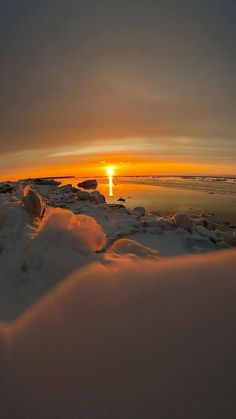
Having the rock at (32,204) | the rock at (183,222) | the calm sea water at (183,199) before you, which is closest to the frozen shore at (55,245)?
the rock at (32,204)

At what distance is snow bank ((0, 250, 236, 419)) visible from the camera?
116cm

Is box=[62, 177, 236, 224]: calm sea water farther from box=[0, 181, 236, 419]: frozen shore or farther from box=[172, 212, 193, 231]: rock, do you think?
box=[0, 181, 236, 419]: frozen shore

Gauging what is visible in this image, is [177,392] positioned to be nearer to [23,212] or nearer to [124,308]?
[124,308]

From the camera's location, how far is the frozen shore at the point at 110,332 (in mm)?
1177

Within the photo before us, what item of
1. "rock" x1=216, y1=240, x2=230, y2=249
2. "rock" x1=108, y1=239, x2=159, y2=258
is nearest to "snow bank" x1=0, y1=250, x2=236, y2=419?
"rock" x1=108, y1=239, x2=159, y2=258

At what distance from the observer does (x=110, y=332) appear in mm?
1545

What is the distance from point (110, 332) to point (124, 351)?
161 mm

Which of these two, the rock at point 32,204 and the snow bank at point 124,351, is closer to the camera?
the snow bank at point 124,351

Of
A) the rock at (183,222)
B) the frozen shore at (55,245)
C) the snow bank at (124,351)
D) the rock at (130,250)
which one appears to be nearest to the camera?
the snow bank at (124,351)

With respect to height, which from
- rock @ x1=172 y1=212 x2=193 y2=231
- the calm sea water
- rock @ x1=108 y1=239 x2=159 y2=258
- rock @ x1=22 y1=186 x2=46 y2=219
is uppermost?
rock @ x1=22 y1=186 x2=46 y2=219

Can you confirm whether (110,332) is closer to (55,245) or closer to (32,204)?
(55,245)

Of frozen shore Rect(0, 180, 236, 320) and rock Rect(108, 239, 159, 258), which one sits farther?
rock Rect(108, 239, 159, 258)

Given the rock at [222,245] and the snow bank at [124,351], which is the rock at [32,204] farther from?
the rock at [222,245]

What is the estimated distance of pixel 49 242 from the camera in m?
2.46
